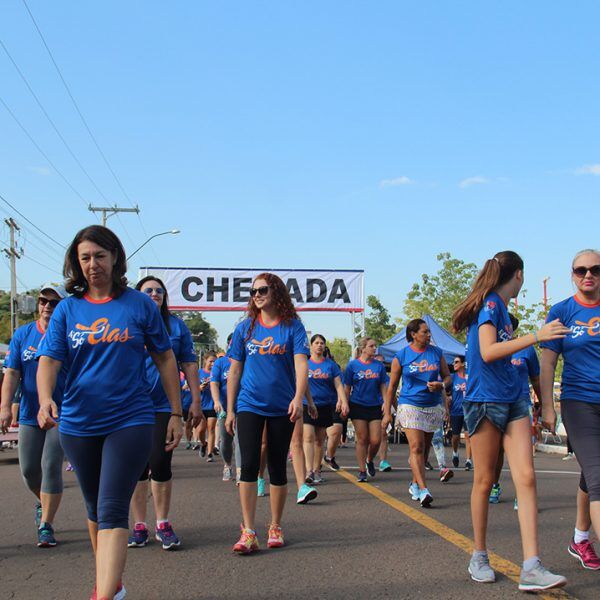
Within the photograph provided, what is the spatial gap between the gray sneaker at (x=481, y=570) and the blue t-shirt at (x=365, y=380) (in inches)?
236

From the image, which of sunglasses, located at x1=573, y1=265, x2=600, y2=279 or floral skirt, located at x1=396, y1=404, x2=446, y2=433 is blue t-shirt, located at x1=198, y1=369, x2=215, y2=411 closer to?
floral skirt, located at x1=396, y1=404, x2=446, y2=433

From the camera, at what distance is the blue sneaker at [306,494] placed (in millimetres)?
7945

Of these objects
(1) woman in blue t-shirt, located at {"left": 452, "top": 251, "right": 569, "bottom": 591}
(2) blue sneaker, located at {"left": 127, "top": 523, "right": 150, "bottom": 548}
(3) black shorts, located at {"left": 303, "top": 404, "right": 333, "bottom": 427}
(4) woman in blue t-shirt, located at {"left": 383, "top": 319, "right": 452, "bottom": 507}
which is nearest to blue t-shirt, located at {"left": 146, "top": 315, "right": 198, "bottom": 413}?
(2) blue sneaker, located at {"left": 127, "top": 523, "right": 150, "bottom": 548}

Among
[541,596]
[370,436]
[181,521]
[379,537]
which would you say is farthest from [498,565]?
[370,436]

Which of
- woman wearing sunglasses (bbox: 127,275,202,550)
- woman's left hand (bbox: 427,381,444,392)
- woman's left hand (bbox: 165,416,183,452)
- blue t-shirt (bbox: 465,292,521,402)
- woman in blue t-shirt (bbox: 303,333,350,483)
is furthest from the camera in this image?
woman in blue t-shirt (bbox: 303,333,350,483)

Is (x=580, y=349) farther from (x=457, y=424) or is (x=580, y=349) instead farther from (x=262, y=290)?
(x=457, y=424)

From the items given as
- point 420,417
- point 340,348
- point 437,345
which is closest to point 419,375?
point 420,417

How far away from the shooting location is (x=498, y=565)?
513 cm

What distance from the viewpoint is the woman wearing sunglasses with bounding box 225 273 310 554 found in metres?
5.80

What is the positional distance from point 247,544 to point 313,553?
1.54 feet

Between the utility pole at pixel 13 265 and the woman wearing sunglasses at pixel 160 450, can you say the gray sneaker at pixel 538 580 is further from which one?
the utility pole at pixel 13 265

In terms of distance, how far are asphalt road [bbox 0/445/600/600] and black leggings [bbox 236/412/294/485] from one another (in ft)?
1.78

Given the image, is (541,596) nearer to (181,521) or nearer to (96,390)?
(96,390)

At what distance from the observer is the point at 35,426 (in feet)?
20.4
